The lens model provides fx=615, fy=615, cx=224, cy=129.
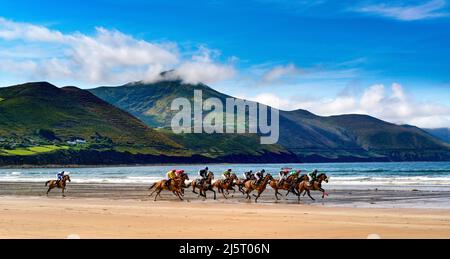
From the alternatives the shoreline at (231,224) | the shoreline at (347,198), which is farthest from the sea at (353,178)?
the shoreline at (231,224)

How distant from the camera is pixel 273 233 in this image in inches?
712

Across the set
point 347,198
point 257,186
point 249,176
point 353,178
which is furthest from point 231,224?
point 353,178

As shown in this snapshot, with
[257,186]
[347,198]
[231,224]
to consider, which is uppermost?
[257,186]

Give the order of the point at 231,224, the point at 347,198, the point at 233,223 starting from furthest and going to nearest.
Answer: the point at 347,198, the point at 233,223, the point at 231,224

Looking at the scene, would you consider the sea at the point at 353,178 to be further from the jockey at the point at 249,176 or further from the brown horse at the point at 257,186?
the brown horse at the point at 257,186

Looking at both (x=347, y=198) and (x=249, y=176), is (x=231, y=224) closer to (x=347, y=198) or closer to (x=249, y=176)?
(x=347, y=198)

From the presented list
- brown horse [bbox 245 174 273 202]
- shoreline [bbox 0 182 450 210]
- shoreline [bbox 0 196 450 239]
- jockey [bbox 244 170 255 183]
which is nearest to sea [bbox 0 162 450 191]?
shoreline [bbox 0 182 450 210]

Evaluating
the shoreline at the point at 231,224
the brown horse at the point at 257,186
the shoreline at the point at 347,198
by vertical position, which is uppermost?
the brown horse at the point at 257,186

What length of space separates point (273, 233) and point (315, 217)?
20.8 feet

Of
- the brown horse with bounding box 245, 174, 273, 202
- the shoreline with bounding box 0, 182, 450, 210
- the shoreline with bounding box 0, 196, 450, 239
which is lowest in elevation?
the shoreline with bounding box 0, 196, 450, 239

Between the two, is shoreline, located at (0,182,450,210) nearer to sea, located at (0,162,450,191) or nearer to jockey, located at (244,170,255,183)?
jockey, located at (244,170,255,183)
